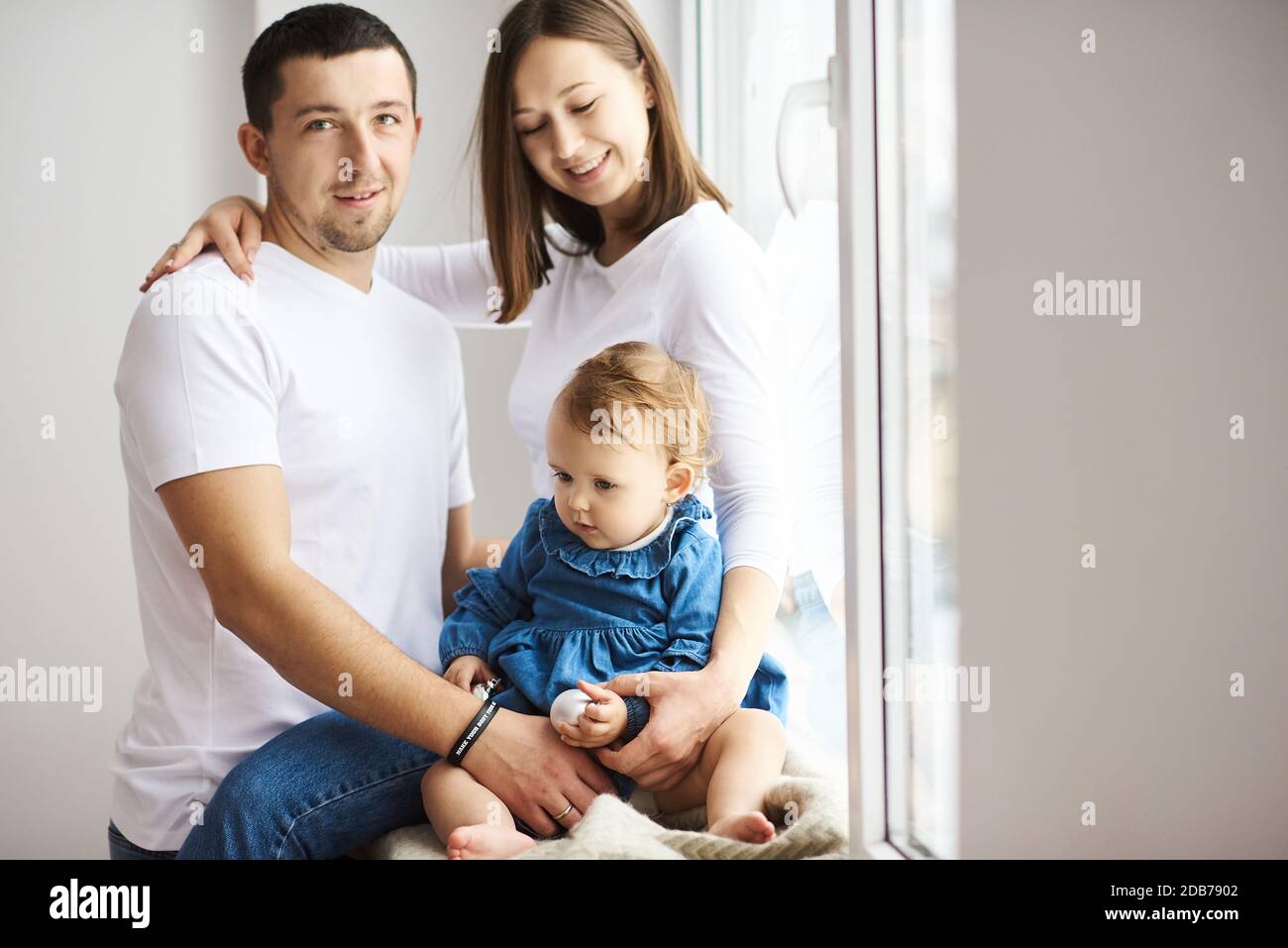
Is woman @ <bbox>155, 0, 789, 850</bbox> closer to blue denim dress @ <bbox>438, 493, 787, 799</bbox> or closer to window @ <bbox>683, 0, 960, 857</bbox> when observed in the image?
blue denim dress @ <bbox>438, 493, 787, 799</bbox>

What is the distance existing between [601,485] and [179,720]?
532mm

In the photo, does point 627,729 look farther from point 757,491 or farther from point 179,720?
point 179,720

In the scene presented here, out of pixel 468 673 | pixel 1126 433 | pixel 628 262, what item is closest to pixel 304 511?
pixel 468 673

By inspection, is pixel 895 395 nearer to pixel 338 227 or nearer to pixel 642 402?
pixel 642 402

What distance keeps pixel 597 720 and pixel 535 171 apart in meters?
0.68

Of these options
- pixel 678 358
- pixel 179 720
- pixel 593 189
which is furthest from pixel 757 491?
pixel 179 720

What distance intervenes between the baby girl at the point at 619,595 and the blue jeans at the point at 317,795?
5cm

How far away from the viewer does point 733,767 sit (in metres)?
0.96

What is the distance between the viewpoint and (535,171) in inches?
49.7

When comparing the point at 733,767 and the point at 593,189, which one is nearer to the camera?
the point at 733,767

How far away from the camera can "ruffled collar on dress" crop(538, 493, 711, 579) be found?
3.41 ft

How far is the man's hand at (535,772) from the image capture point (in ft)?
3.20

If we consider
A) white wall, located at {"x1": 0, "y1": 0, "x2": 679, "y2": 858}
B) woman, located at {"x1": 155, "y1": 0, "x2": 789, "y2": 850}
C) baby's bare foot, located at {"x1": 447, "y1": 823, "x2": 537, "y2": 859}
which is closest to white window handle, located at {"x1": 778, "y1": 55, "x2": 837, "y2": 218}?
woman, located at {"x1": 155, "y1": 0, "x2": 789, "y2": 850}

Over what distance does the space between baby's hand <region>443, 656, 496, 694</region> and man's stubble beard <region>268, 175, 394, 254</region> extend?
1.68 ft
